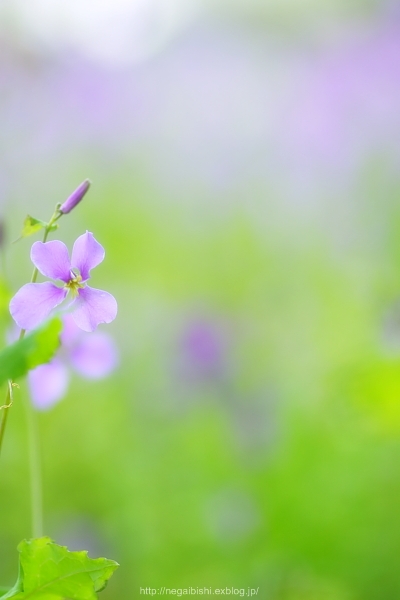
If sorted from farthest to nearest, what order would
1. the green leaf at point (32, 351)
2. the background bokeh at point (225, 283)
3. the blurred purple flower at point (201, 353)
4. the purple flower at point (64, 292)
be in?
the blurred purple flower at point (201, 353)
the background bokeh at point (225, 283)
the purple flower at point (64, 292)
the green leaf at point (32, 351)

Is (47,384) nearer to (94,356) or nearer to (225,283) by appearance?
(94,356)

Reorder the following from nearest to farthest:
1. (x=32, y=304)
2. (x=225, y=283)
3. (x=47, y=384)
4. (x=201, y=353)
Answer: (x=32, y=304)
(x=47, y=384)
(x=201, y=353)
(x=225, y=283)

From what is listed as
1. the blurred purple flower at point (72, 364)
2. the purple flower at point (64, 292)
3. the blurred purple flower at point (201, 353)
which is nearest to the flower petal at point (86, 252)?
the purple flower at point (64, 292)

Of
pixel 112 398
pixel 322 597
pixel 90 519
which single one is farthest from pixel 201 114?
pixel 322 597

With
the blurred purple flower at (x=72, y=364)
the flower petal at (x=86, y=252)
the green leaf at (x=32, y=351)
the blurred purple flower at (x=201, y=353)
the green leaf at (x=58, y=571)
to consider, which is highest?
the blurred purple flower at (x=201, y=353)

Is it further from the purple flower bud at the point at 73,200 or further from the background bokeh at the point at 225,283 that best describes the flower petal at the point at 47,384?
the background bokeh at the point at 225,283

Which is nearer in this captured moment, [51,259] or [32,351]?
[32,351]

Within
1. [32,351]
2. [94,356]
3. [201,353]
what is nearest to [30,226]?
[32,351]
